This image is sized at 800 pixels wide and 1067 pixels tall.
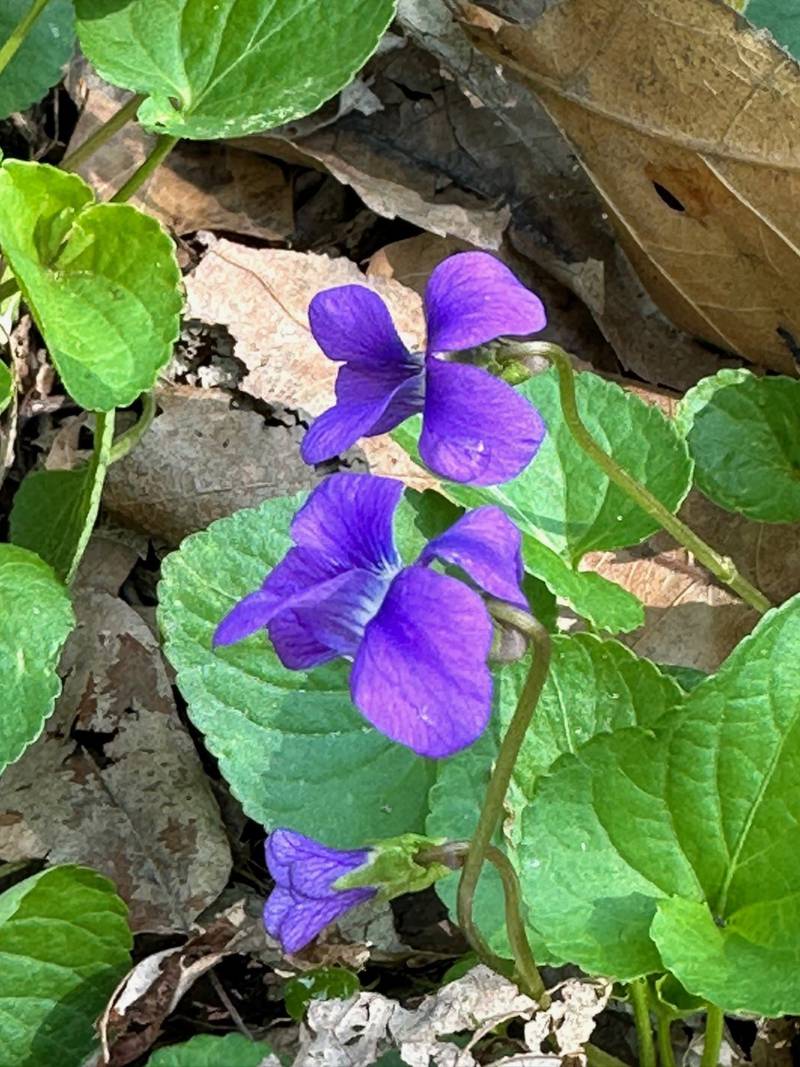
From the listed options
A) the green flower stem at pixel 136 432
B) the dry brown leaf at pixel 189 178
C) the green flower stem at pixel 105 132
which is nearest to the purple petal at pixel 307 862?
the green flower stem at pixel 136 432

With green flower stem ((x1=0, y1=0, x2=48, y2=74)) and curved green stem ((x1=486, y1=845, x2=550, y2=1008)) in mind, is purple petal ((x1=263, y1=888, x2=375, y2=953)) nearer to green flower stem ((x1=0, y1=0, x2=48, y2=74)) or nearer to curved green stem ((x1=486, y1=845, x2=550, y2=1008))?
curved green stem ((x1=486, y1=845, x2=550, y2=1008))

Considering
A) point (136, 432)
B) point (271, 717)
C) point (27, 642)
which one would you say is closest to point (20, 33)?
point (136, 432)

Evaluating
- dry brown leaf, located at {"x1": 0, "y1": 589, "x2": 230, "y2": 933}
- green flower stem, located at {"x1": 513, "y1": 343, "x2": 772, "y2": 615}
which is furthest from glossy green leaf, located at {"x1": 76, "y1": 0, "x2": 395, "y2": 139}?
dry brown leaf, located at {"x1": 0, "y1": 589, "x2": 230, "y2": 933}

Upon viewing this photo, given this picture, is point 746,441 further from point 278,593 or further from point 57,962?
point 57,962

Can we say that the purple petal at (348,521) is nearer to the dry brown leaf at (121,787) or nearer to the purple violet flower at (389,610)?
the purple violet flower at (389,610)

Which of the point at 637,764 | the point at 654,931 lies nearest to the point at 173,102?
the point at 637,764

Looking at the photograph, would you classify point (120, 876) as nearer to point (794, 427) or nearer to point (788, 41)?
point (794, 427)
